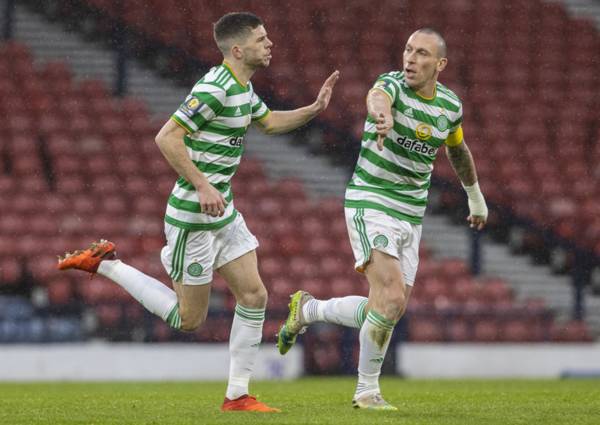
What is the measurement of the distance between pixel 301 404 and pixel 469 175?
5.81 feet

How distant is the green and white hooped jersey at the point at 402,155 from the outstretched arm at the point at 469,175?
42cm

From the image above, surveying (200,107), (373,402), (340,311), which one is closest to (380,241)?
(340,311)

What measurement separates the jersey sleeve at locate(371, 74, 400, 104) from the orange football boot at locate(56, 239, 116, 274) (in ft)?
6.60

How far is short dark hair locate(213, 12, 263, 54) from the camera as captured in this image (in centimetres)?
742

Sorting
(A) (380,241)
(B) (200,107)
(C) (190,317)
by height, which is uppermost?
(B) (200,107)

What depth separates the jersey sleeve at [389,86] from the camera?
7.34 m

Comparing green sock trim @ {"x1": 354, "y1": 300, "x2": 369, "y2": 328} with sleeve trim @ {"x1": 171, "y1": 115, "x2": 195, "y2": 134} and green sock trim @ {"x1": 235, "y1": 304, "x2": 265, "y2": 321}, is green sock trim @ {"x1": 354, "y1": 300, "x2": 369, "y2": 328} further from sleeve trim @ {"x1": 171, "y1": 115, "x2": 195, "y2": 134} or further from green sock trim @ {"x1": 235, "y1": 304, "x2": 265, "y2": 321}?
sleeve trim @ {"x1": 171, "y1": 115, "x2": 195, "y2": 134}

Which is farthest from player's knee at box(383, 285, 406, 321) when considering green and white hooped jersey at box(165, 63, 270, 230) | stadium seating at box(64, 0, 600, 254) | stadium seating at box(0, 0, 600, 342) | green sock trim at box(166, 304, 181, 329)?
stadium seating at box(64, 0, 600, 254)

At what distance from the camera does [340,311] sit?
25.8 ft

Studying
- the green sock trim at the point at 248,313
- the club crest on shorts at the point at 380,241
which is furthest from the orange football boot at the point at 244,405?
the club crest on shorts at the point at 380,241

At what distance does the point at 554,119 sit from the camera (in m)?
18.6

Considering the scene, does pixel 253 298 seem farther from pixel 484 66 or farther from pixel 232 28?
pixel 484 66

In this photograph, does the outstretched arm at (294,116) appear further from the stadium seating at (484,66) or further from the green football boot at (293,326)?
the stadium seating at (484,66)

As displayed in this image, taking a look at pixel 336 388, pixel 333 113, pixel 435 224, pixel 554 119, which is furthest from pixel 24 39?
pixel 336 388
